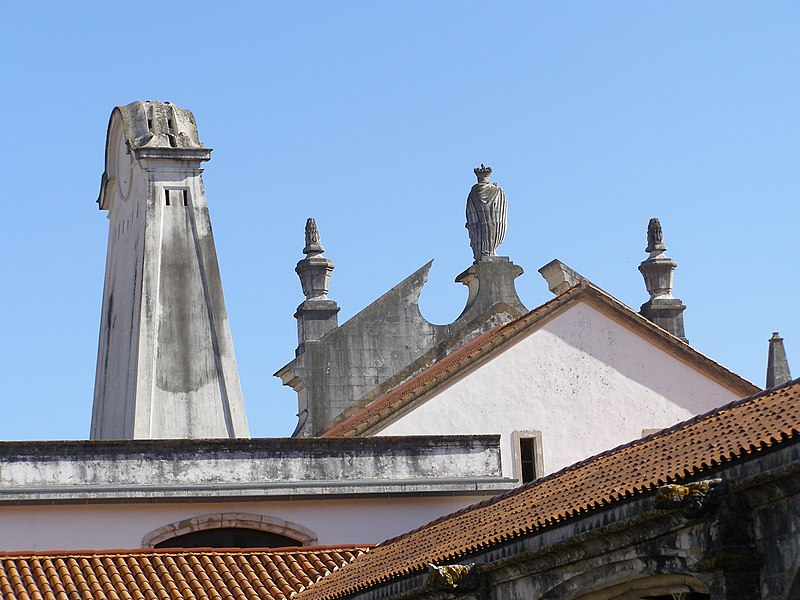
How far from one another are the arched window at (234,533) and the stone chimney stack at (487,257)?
37.2 ft

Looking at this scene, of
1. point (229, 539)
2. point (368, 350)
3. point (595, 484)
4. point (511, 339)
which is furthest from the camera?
point (368, 350)

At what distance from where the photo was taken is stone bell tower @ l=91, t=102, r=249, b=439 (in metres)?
26.0

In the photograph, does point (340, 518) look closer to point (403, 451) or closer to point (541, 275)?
point (403, 451)

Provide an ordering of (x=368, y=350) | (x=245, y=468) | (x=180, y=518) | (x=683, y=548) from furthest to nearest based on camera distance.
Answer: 1. (x=368, y=350)
2. (x=245, y=468)
3. (x=180, y=518)
4. (x=683, y=548)

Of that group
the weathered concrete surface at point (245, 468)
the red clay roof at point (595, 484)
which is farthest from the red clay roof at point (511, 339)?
the red clay roof at point (595, 484)

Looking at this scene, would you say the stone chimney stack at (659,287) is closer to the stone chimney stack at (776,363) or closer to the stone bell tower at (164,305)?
the stone chimney stack at (776,363)

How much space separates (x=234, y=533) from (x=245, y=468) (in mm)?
979

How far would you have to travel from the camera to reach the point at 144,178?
1096 inches

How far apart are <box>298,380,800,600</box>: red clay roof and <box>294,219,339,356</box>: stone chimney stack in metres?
14.1

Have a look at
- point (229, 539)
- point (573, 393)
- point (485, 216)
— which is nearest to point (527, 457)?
point (573, 393)

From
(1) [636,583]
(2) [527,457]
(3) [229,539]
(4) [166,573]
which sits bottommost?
(1) [636,583]

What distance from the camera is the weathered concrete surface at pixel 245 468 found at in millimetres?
23031

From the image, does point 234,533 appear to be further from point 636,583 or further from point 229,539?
point 636,583

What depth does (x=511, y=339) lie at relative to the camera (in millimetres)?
28266
